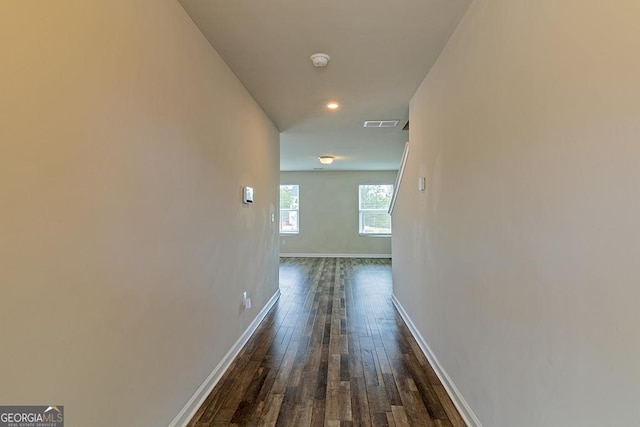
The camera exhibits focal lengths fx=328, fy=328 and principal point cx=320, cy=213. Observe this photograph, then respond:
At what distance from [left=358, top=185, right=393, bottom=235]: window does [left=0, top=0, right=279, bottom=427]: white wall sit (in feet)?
23.3

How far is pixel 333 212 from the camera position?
9.15 m

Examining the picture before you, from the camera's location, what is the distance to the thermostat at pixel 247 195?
300 cm

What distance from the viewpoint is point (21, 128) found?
91cm

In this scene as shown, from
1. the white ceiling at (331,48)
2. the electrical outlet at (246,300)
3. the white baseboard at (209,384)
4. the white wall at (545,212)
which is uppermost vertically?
the white ceiling at (331,48)

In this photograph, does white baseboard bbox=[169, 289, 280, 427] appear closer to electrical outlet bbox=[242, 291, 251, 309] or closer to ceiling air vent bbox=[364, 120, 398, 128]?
electrical outlet bbox=[242, 291, 251, 309]

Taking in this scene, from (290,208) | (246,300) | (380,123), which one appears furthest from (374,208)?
(246,300)

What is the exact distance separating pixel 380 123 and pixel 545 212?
3347 millimetres

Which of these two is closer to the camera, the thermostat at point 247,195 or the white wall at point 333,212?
the thermostat at point 247,195

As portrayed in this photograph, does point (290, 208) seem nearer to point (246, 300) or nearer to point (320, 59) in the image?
point (246, 300)

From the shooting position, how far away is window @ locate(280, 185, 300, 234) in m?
9.24

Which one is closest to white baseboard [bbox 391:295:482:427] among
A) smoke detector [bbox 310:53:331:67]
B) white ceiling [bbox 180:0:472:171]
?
white ceiling [bbox 180:0:472:171]

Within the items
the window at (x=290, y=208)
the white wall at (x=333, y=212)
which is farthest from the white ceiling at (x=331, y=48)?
the window at (x=290, y=208)

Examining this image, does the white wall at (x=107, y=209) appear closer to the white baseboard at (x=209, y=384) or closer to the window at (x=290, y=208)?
the white baseboard at (x=209, y=384)

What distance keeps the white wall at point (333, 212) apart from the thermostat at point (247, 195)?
5970 millimetres
